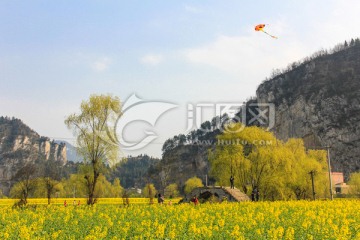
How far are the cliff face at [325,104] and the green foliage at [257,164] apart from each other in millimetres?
93794

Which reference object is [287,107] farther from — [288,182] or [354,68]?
[288,182]

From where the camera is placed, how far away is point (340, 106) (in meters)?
150

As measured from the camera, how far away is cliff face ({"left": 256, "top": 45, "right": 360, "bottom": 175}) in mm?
140125

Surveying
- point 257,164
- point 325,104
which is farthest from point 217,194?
point 325,104

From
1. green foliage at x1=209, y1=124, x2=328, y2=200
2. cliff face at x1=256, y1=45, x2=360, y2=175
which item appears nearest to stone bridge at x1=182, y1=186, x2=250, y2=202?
green foliage at x1=209, y1=124, x2=328, y2=200

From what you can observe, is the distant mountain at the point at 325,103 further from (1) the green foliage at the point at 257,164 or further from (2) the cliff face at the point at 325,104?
(1) the green foliage at the point at 257,164

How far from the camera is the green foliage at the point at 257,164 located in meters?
50.4

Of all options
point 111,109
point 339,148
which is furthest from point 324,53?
point 111,109

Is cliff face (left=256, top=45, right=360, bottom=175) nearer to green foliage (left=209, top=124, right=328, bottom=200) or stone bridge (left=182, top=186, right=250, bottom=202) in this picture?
green foliage (left=209, top=124, right=328, bottom=200)

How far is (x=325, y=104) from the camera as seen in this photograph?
154 meters

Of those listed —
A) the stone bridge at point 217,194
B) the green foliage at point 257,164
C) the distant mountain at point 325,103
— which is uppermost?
the distant mountain at point 325,103

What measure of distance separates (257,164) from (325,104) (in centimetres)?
11491

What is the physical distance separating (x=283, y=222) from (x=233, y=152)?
36.3m

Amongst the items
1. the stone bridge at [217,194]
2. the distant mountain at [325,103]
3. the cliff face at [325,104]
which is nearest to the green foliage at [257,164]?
the stone bridge at [217,194]
